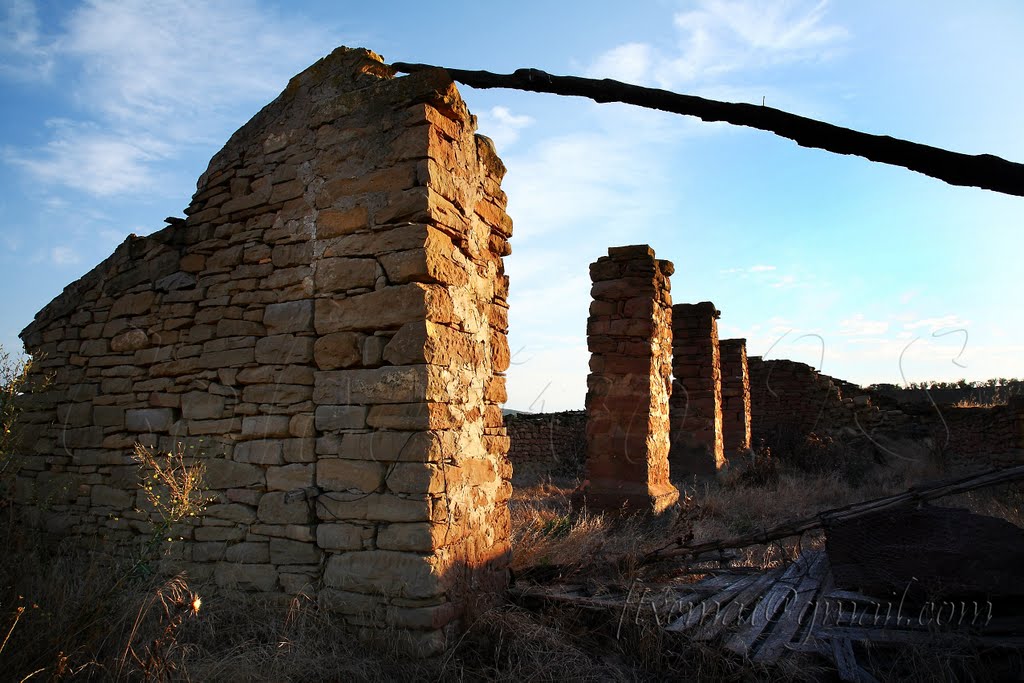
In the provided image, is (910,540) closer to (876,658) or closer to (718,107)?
(876,658)

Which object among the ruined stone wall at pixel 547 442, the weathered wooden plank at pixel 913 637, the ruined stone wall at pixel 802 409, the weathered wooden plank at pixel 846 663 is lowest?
the weathered wooden plank at pixel 846 663

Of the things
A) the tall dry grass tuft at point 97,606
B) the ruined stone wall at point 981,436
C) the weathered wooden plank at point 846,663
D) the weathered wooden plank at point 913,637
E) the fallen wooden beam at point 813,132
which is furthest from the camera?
the ruined stone wall at point 981,436

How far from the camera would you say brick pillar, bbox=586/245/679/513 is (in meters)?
7.78

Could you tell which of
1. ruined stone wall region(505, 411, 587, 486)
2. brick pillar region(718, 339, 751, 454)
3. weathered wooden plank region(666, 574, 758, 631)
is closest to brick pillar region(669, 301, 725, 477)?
brick pillar region(718, 339, 751, 454)

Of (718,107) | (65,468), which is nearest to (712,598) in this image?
(718,107)

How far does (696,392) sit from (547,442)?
18.5 ft

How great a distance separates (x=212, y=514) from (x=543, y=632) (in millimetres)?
2293

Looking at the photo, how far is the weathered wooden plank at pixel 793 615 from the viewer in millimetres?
3670

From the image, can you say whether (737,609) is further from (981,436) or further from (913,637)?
(981,436)

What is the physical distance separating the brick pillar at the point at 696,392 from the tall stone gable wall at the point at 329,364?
7098 millimetres

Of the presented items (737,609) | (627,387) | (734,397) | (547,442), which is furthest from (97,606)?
(547,442)

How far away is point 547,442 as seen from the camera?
52.6 ft

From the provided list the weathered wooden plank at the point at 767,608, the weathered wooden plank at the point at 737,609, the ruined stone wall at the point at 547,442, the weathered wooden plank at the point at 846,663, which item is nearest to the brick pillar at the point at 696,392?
the ruined stone wall at the point at 547,442

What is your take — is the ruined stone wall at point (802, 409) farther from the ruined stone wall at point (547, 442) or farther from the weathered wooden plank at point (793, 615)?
the weathered wooden plank at point (793, 615)
